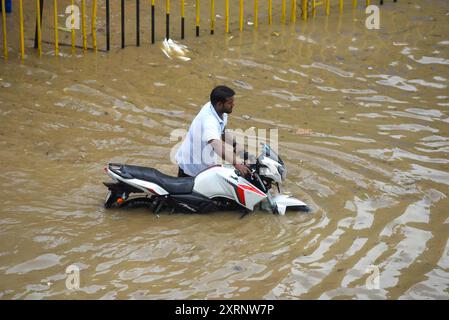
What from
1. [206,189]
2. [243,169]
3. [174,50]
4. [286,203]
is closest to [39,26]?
[174,50]

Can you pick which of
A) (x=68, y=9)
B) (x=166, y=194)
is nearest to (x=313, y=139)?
(x=166, y=194)

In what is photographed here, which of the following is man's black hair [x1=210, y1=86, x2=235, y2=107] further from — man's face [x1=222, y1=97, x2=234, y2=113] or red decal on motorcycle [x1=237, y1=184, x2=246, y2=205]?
red decal on motorcycle [x1=237, y1=184, x2=246, y2=205]

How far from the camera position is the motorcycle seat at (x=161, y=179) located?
7.62 m

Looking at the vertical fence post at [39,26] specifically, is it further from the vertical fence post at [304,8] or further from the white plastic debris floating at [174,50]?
the vertical fence post at [304,8]

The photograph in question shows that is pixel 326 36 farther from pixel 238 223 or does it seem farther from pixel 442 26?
pixel 238 223

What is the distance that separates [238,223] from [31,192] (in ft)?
7.76

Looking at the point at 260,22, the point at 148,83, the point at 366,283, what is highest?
the point at 260,22

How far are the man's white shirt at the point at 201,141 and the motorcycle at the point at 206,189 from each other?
0.70 ft

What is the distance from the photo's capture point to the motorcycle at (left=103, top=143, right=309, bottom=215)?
7.63 m

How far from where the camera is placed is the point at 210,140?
7664mm

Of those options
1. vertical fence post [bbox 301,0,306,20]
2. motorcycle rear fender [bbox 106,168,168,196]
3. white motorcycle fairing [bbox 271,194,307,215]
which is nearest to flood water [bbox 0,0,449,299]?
white motorcycle fairing [bbox 271,194,307,215]

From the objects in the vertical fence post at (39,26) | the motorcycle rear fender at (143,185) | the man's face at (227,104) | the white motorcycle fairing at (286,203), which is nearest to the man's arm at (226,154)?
the man's face at (227,104)

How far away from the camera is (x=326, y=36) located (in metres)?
13.7

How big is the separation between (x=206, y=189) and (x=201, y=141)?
0.53m
